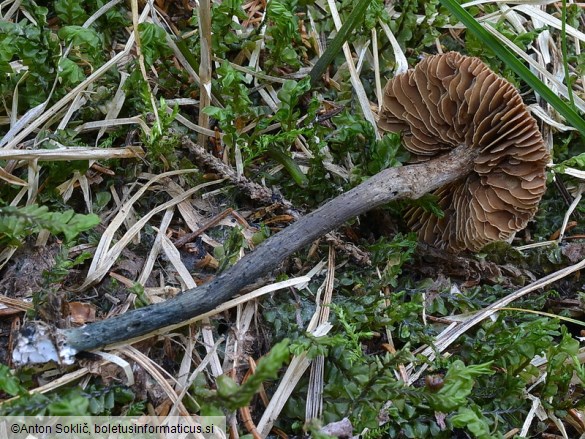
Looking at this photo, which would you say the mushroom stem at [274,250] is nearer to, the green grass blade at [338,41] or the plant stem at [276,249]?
the plant stem at [276,249]

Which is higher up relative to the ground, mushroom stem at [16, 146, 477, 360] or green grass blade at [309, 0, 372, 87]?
green grass blade at [309, 0, 372, 87]

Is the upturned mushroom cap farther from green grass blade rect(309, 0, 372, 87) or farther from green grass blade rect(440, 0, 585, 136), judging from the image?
green grass blade rect(309, 0, 372, 87)

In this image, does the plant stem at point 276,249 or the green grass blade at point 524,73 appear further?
the green grass blade at point 524,73

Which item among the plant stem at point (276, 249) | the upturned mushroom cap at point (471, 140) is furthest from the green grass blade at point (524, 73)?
the plant stem at point (276, 249)

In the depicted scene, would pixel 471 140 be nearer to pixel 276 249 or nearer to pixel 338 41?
pixel 338 41

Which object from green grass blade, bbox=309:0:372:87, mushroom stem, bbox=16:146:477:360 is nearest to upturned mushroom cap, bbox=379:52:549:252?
mushroom stem, bbox=16:146:477:360
